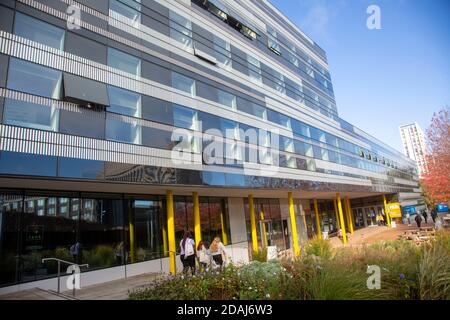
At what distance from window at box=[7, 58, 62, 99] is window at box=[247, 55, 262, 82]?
14505mm

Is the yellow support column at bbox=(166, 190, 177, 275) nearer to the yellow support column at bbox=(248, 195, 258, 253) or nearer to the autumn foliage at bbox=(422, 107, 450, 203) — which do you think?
the yellow support column at bbox=(248, 195, 258, 253)

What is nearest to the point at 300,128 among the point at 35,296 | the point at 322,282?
the point at 322,282

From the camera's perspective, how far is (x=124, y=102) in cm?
1362

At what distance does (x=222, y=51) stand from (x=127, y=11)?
24.0 ft

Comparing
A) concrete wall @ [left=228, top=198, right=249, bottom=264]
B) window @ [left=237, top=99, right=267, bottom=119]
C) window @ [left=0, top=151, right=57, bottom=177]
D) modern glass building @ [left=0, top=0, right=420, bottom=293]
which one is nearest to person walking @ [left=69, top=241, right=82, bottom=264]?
modern glass building @ [left=0, top=0, right=420, bottom=293]

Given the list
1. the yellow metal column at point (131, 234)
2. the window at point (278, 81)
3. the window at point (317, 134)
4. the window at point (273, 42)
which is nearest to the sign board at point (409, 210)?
the window at point (317, 134)

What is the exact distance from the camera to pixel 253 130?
21.4 metres

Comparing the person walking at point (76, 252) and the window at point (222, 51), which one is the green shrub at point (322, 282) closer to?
the person walking at point (76, 252)

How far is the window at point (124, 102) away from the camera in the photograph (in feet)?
43.1

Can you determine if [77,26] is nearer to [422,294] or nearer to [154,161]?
[154,161]

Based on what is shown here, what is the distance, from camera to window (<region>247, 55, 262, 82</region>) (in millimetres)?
23323

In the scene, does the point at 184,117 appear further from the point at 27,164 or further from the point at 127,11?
the point at 27,164

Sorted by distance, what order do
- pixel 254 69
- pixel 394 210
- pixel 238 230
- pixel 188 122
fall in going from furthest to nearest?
1. pixel 394 210
2. pixel 254 69
3. pixel 238 230
4. pixel 188 122
